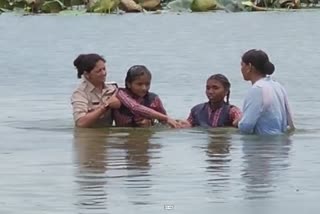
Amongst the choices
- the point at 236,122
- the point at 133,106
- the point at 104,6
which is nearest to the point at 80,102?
the point at 133,106

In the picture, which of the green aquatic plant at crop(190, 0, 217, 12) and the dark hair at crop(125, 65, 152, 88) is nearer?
the dark hair at crop(125, 65, 152, 88)

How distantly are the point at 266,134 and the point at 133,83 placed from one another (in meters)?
1.18

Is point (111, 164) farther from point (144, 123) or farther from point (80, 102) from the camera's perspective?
point (144, 123)

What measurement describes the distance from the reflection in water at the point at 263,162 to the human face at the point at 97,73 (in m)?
1.29

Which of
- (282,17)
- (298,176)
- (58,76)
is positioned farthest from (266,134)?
(282,17)

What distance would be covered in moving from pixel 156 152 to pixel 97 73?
38.5 inches

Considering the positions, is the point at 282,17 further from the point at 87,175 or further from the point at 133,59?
the point at 87,175

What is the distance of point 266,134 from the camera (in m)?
11.3

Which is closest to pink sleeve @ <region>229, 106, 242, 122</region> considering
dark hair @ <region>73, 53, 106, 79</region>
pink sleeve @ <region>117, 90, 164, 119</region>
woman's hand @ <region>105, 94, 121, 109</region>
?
pink sleeve @ <region>117, 90, 164, 119</region>

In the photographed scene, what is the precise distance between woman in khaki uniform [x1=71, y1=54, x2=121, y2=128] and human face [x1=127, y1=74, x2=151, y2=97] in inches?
6.6

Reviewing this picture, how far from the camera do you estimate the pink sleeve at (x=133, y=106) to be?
37.9ft

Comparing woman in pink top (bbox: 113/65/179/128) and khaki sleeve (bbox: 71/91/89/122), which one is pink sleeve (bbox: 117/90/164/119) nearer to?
woman in pink top (bbox: 113/65/179/128)

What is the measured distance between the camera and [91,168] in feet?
32.4

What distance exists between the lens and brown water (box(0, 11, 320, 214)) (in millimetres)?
8273
